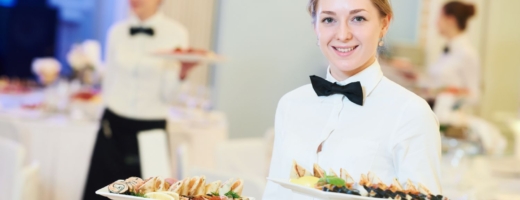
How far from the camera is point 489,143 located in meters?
5.18

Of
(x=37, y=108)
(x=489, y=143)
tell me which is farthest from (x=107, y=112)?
(x=489, y=143)

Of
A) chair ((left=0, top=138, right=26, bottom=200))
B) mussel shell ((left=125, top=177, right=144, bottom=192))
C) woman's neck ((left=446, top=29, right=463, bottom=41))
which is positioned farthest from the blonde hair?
woman's neck ((left=446, top=29, right=463, bottom=41))

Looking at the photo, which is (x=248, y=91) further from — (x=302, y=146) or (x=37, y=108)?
(x=302, y=146)

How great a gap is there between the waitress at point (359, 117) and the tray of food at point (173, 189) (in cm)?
32

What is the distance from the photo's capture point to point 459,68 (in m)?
6.72

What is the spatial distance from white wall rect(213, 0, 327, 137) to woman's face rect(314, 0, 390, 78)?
5.46 meters

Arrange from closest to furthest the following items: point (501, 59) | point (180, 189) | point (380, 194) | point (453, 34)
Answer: point (380, 194) < point (180, 189) < point (453, 34) < point (501, 59)

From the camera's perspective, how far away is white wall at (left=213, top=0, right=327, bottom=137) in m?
7.29

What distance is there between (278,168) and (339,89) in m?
0.25

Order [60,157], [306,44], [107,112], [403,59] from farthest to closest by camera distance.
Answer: [403,59] < [306,44] < [60,157] < [107,112]

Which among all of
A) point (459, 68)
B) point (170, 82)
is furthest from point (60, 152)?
point (459, 68)

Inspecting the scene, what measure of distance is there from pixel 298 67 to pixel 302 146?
567 centimetres

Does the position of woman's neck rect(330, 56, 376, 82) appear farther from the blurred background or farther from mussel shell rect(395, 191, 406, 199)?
the blurred background

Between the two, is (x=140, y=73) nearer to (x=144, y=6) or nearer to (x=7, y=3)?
(x=144, y=6)
